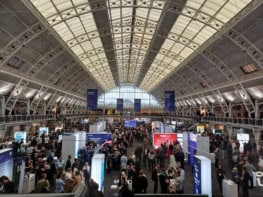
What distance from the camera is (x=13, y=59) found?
23141mm

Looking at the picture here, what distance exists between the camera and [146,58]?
39.3 metres

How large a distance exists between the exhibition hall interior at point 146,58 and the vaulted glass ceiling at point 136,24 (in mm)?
112

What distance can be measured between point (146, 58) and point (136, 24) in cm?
1232

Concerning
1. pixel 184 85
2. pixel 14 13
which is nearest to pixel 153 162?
pixel 14 13

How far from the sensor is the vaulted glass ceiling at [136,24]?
1941 cm

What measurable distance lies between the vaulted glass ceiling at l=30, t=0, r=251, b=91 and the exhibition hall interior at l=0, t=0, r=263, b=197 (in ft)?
0.37

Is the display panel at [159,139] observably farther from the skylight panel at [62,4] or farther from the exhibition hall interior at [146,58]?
the skylight panel at [62,4]

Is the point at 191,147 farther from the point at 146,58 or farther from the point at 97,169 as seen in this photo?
the point at 146,58

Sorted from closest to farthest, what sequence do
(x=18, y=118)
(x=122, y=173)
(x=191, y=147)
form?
(x=122, y=173)
(x=191, y=147)
(x=18, y=118)

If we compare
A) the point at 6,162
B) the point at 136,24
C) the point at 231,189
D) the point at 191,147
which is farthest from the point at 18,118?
the point at 231,189

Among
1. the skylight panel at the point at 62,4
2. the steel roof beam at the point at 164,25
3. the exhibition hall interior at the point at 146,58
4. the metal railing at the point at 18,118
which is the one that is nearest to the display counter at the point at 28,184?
the exhibition hall interior at the point at 146,58

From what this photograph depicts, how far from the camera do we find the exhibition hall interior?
35.0ft

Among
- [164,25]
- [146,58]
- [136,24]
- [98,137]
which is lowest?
[98,137]

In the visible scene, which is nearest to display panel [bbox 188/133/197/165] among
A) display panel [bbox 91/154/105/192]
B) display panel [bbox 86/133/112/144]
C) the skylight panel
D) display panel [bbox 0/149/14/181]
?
display panel [bbox 86/133/112/144]
